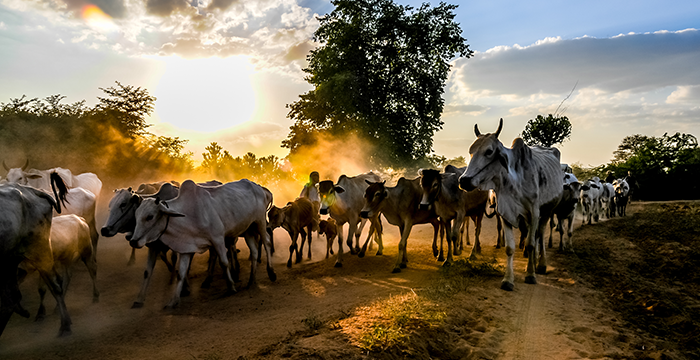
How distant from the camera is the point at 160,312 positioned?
7430 millimetres

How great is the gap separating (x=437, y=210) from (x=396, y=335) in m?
6.02

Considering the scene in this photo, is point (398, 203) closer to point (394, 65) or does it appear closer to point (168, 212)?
point (168, 212)

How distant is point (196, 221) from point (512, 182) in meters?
6.04

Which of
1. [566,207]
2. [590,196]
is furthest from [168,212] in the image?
[590,196]

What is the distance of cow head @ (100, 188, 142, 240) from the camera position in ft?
25.9

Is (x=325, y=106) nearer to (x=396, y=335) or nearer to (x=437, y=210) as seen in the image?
(x=437, y=210)

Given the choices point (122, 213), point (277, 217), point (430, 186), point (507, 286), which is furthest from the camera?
point (277, 217)

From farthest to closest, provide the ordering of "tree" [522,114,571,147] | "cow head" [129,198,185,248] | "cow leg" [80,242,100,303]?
1. "tree" [522,114,571,147]
2. "cow leg" [80,242,100,303]
3. "cow head" [129,198,185,248]

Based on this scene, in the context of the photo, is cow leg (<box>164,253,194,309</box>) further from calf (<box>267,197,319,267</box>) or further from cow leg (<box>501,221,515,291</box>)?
cow leg (<box>501,221,515,291</box>)

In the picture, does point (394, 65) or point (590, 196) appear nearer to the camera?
point (590, 196)

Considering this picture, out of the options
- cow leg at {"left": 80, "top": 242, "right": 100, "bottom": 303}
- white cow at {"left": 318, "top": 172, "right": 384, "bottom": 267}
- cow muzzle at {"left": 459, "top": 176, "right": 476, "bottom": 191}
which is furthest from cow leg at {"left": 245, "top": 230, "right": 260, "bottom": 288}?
cow muzzle at {"left": 459, "top": 176, "right": 476, "bottom": 191}

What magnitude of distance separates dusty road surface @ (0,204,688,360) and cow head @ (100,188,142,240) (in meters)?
1.45

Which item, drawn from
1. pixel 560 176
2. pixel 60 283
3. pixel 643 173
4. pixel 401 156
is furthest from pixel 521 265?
pixel 643 173

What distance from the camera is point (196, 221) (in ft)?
27.7
